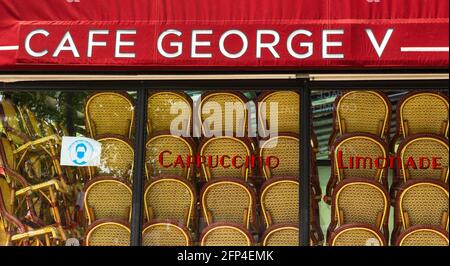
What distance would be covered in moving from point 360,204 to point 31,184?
2.63 m

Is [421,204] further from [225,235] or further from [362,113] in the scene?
[225,235]

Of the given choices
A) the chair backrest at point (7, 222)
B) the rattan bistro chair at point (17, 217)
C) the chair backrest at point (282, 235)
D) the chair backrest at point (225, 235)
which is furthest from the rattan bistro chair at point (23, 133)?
the chair backrest at point (282, 235)

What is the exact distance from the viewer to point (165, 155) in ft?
22.3

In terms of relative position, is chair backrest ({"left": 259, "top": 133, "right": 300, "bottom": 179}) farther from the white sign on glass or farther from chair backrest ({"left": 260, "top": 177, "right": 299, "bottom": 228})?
the white sign on glass

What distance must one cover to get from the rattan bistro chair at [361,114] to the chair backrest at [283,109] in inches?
12.1

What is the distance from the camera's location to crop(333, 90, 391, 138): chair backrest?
670 centimetres

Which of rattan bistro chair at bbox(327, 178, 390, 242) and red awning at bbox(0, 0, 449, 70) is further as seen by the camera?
rattan bistro chair at bbox(327, 178, 390, 242)

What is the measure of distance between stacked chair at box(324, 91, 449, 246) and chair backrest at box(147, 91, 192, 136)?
3.84 ft

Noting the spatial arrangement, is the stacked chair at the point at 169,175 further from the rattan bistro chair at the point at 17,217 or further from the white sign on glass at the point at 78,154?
the rattan bistro chair at the point at 17,217

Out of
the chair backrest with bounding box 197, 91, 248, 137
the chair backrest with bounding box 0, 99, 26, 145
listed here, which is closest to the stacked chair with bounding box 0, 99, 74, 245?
the chair backrest with bounding box 0, 99, 26, 145

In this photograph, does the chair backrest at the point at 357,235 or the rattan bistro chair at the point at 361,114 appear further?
the rattan bistro chair at the point at 361,114

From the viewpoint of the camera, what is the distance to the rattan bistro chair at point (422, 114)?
21.8 feet
